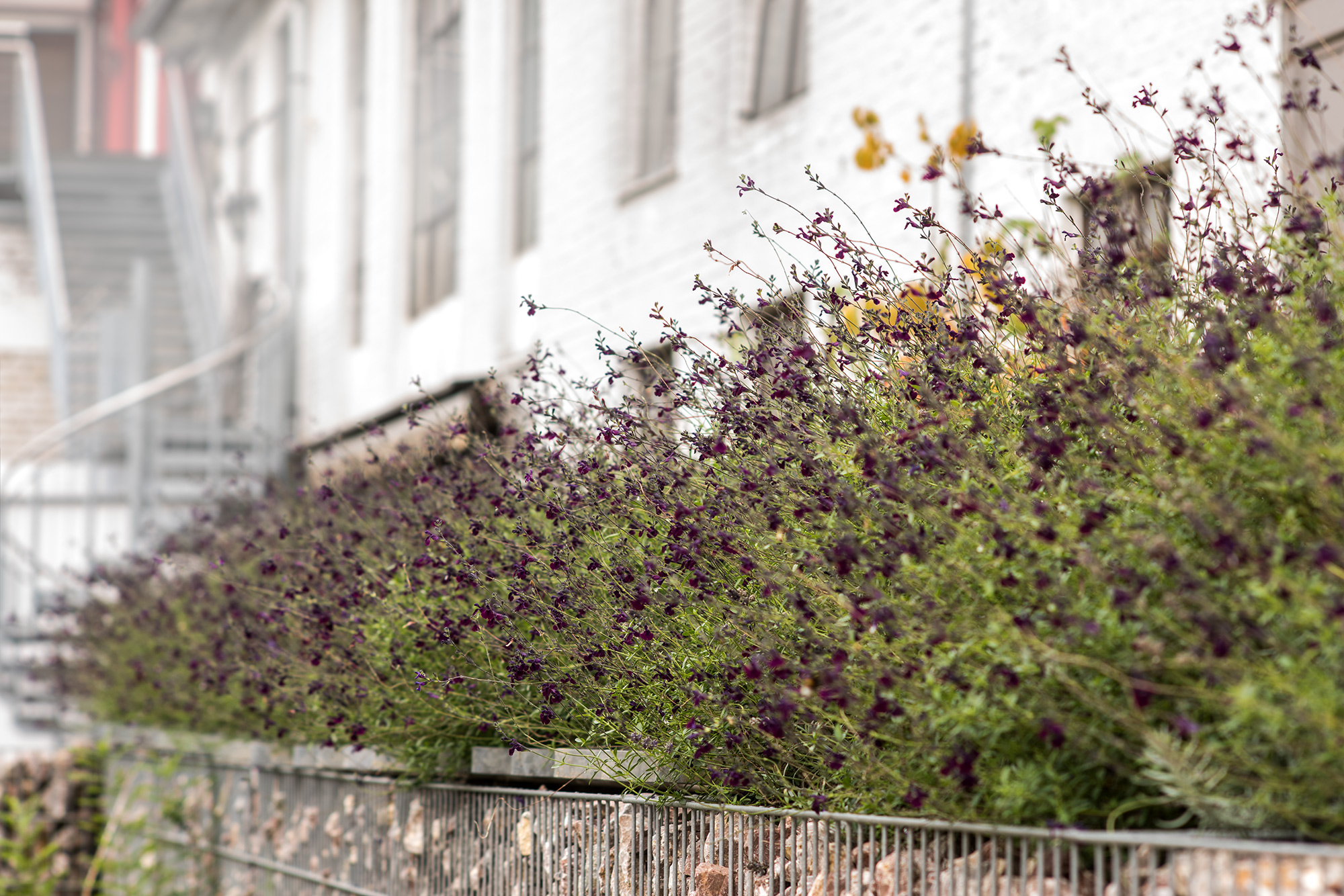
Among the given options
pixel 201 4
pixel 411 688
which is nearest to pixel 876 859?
pixel 411 688

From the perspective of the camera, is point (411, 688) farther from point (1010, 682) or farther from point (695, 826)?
point (1010, 682)

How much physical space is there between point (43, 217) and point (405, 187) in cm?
632

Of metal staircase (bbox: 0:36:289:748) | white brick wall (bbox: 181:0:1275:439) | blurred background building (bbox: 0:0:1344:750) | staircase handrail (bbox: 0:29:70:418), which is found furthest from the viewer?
staircase handrail (bbox: 0:29:70:418)

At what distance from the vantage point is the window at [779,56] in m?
7.21

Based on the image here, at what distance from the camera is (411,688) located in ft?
11.8

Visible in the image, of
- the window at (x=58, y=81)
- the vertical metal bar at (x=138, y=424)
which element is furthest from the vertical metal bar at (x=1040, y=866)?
the window at (x=58, y=81)

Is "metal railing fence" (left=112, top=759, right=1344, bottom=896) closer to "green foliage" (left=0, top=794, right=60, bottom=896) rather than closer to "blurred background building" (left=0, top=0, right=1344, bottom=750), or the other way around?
"green foliage" (left=0, top=794, right=60, bottom=896)

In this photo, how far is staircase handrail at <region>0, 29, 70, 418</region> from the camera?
1418cm

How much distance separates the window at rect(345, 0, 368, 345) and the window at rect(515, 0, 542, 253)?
2.99 m

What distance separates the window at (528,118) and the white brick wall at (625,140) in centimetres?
10

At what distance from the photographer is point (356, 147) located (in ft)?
42.6

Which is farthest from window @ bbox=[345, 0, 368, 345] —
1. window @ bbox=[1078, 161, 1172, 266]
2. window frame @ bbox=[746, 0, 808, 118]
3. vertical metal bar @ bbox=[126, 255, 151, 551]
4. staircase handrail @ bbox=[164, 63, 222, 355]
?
window @ bbox=[1078, 161, 1172, 266]

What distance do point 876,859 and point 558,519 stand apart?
1.01 m

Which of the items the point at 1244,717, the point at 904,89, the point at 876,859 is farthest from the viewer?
the point at 904,89
